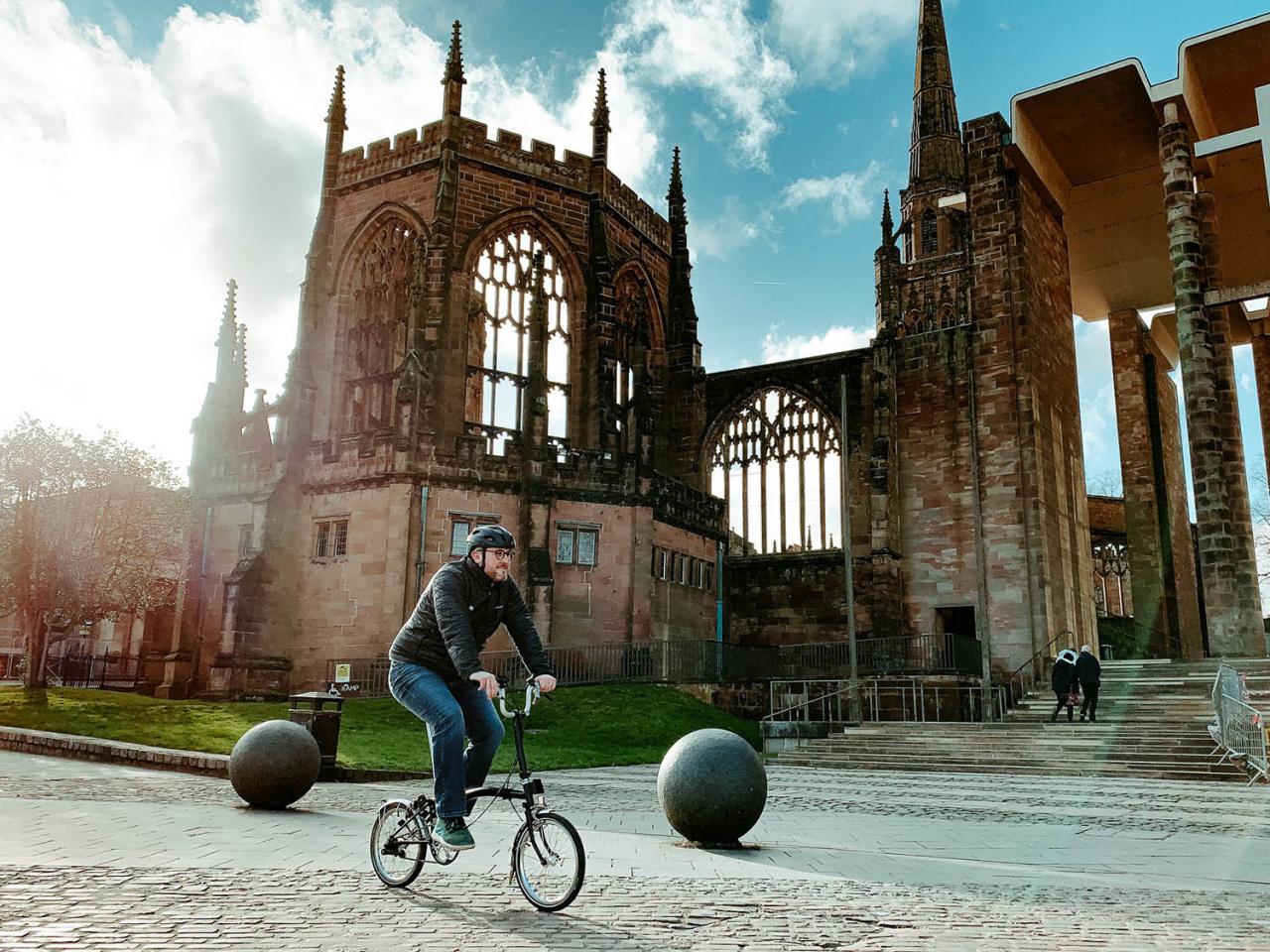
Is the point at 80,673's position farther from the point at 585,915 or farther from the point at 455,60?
the point at 585,915

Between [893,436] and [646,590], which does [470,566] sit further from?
[893,436]

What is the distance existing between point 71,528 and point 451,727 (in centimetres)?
2418

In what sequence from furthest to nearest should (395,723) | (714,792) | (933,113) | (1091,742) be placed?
(933,113), (395,723), (1091,742), (714,792)

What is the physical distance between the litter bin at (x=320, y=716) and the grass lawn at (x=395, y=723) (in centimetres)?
171

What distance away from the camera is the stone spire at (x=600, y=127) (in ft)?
112

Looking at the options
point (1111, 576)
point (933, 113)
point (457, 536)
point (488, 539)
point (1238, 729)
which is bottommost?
point (1238, 729)

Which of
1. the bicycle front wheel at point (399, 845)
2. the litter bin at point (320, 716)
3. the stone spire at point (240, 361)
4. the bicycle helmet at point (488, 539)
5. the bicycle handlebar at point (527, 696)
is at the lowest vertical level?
the bicycle front wheel at point (399, 845)

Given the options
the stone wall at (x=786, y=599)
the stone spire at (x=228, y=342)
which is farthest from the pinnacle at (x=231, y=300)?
the stone wall at (x=786, y=599)

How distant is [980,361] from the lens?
29.8 meters

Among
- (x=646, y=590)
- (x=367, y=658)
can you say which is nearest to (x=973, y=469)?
(x=646, y=590)

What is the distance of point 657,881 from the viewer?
6281 mm

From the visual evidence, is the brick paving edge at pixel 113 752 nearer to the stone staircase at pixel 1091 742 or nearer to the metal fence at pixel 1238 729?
the stone staircase at pixel 1091 742

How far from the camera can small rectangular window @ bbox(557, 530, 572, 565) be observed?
28.3 metres

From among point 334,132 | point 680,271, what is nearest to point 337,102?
point 334,132
